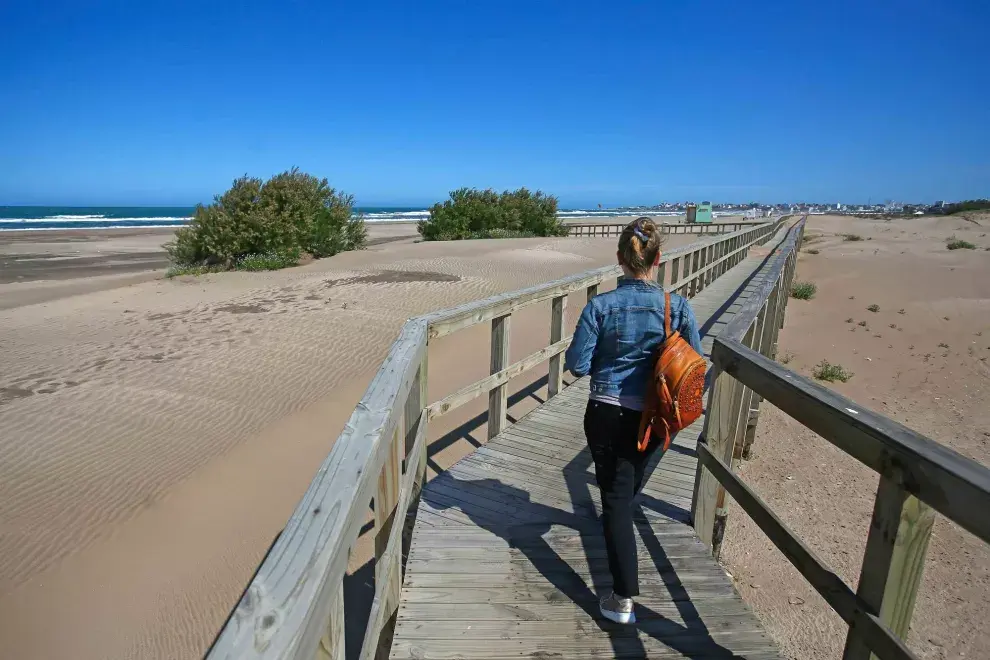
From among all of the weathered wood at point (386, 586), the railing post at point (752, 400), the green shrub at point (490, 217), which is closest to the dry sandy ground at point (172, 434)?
the weathered wood at point (386, 586)

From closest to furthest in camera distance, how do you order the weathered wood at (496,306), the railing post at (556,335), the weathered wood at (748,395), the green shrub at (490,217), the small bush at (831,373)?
the weathered wood at (496,306) → the weathered wood at (748,395) → the railing post at (556,335) → the small bush at (831,373) → the green shrub at (490,217)

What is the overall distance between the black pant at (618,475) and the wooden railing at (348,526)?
0.88 meters

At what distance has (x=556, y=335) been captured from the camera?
5.68 meters

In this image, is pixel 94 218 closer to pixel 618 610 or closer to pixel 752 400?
pixel 752 400

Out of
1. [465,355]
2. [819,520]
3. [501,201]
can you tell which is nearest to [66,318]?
[465,355]

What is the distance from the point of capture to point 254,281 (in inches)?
594

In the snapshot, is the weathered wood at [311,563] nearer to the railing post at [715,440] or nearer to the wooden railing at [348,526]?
the wooden railing at [348,526]

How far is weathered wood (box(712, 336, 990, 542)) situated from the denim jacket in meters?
0.45

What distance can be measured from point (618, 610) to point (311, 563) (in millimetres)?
1918

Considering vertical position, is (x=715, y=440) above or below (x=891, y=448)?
below

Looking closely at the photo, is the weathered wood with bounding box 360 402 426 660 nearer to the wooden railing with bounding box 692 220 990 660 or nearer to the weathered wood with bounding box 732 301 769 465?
the wooden railing with bounding box 692 220 990 660

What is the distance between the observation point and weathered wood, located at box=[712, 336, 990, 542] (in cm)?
133

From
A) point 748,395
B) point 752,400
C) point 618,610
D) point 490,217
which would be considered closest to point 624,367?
point 618,610

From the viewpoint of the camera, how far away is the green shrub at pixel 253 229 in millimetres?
17828
